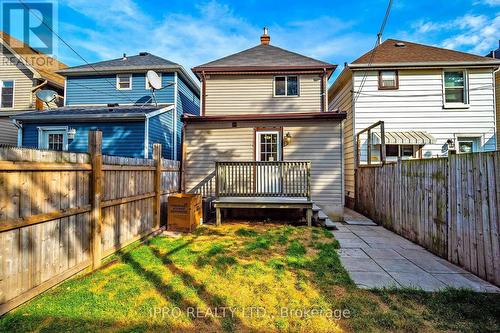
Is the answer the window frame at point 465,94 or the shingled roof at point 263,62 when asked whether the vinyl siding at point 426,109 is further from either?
the shingled roof at point 263,62

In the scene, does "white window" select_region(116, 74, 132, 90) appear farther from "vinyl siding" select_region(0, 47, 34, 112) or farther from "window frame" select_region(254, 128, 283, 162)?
"window frame" select_region(254, 128, 283, 162)

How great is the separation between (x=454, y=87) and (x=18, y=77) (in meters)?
22.3

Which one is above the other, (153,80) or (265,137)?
(153,80)

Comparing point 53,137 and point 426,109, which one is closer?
point 426,109

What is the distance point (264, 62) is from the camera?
34.5 feet

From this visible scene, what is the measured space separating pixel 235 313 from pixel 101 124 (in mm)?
10687

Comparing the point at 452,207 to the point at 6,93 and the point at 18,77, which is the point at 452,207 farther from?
the point at 6,93

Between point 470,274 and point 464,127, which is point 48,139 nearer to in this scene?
point 470,274

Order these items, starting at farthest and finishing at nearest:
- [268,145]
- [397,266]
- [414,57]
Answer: [414,57] → [268,145] → [397,266]

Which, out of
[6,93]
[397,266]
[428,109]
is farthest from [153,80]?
[428,109]

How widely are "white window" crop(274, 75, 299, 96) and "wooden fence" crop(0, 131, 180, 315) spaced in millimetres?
7303

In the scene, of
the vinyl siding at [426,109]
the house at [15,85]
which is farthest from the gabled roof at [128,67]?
the vinyl siding at [426,109]

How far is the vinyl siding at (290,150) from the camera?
7.94 meters

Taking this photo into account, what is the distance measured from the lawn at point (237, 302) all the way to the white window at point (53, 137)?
9.26m
